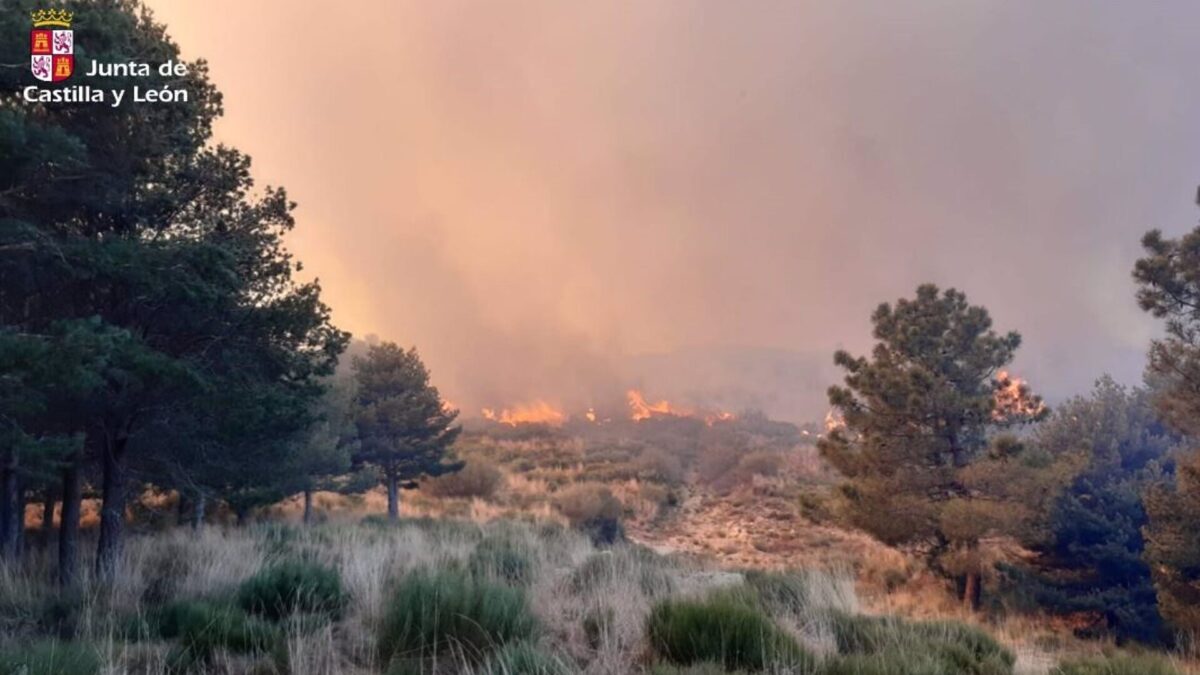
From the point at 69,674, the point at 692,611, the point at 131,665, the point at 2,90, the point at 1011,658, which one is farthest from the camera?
the point at 2,90

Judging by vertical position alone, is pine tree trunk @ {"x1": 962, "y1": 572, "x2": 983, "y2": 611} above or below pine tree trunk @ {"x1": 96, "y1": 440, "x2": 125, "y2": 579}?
below

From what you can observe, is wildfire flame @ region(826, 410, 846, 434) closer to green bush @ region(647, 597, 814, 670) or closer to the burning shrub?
the burning shrub

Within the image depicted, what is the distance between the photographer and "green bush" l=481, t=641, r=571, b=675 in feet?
13.9

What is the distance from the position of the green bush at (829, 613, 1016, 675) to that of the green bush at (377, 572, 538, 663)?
271cm

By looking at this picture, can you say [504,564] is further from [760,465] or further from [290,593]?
[760,465]

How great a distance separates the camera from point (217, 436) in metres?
10.0

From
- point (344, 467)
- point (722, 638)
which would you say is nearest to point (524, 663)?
point (722, 638)

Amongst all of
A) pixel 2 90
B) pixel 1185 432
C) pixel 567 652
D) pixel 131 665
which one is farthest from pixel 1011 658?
pixel 2 90

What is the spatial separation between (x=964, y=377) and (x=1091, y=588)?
17.3ft

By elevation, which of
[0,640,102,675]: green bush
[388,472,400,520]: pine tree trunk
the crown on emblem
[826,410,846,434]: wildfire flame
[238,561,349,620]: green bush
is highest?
the crown on emblem

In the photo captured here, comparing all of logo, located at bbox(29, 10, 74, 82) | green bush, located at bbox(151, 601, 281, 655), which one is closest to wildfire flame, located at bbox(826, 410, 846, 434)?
green bush, located at bbox(151, 601, 281, 655)

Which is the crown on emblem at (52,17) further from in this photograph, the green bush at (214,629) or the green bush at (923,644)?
the green bush at (923,644)

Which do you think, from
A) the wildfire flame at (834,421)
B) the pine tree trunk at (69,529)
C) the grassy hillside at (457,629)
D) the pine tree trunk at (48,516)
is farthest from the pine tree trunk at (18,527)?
the wildfire flame at (834,421)

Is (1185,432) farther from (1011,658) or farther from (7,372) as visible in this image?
(7,372)
